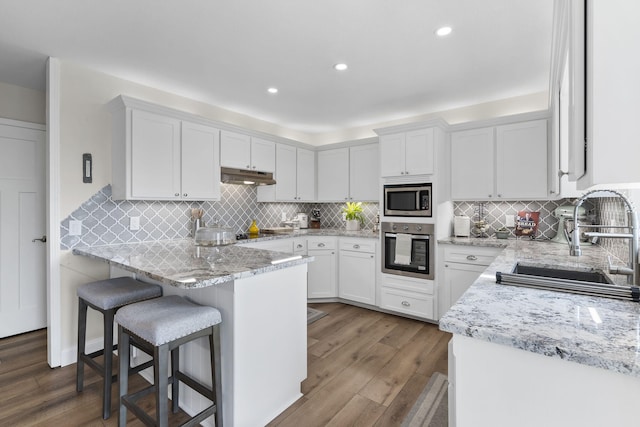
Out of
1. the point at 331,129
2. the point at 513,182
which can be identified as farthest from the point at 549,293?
the point at 331,129

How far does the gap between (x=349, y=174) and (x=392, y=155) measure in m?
0.90

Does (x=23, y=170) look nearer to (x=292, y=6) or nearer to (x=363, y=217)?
(x=292, y=6)

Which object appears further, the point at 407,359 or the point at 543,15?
the point at 407,359

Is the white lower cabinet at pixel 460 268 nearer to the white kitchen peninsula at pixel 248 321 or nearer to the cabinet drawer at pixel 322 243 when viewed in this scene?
the cabinet drawer at pixel 322 243

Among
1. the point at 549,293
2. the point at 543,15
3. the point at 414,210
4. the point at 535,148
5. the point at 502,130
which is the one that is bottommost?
the point at 549,293

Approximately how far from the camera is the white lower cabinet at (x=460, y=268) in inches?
124

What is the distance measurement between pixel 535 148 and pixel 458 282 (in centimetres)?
158

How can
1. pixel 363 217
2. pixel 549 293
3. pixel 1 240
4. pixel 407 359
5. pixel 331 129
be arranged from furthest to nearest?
pixel 331 129, pixel 363 217, pixel 1 240, pixel 407 359, pixel 549 293

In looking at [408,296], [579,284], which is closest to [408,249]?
[408,296]

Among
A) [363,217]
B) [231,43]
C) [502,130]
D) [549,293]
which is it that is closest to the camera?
[549,293]

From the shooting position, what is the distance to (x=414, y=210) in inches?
138

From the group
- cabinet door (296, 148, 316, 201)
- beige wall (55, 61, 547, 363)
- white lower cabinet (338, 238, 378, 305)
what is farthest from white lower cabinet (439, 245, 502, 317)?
beige wall (55, 61, 547, 363)

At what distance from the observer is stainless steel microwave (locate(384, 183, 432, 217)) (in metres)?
3.43

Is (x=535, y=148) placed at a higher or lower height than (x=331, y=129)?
lower
